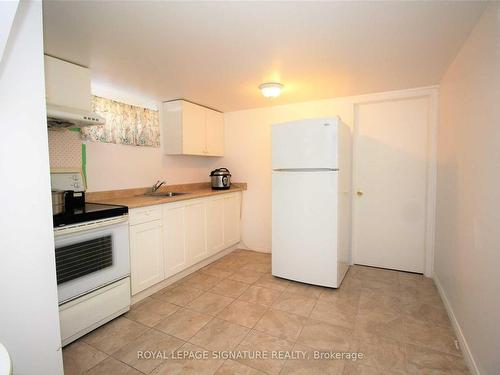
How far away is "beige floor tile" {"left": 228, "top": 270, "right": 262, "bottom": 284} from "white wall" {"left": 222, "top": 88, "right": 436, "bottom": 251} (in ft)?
2.64

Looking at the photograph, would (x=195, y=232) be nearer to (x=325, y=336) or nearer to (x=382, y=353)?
(x=325, y=336)

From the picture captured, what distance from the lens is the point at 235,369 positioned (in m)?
1.55

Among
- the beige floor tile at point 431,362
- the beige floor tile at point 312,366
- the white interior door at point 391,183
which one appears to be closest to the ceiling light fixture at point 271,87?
the white interior door at point 391,183

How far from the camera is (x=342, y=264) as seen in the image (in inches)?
109

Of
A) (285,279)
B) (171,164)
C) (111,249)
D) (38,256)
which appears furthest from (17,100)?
(285,279)

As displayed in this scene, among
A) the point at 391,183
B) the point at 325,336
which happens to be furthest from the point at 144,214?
the point at 391,183

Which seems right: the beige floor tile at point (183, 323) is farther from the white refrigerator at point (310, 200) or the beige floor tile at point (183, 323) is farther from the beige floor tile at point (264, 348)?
the white refrigerator at point (310, 200)

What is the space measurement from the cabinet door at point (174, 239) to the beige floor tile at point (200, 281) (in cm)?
16

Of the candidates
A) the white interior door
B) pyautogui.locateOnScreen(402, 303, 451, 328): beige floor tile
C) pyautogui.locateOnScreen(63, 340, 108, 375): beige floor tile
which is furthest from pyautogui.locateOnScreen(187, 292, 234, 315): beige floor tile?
the white interior door

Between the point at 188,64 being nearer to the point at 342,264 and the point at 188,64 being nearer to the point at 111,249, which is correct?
the point at 111,249

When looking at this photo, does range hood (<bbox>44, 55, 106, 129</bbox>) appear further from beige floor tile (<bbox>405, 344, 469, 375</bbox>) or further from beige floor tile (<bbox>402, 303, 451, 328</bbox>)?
beige floor tile (<bbox>402, 303, 451, 328</bbox>)

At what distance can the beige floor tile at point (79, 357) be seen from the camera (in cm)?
157

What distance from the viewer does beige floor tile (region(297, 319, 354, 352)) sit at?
1.75 m

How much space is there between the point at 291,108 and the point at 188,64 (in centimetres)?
173
